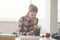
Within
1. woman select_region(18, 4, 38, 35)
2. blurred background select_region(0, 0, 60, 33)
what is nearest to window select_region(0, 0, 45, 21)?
blurred background select_region(0, 0, 60, 33)

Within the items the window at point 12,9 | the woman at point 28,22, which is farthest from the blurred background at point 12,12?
the woman at point 28,22

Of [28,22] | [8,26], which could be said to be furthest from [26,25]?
[8,26]

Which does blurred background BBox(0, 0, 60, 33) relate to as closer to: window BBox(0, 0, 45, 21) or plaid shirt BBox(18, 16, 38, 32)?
window BBox(0, 0, 45, 21)

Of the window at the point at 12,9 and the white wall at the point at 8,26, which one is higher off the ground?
the window at the point at 12,9

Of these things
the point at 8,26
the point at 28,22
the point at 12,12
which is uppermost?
the point at 12,12

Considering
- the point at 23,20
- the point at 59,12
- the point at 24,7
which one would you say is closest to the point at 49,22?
the point at 59,12

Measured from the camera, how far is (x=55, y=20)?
337 centimetres

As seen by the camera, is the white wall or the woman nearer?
the woman

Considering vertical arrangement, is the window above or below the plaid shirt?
above

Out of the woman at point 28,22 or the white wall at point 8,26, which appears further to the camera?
the white wall at point 8,26

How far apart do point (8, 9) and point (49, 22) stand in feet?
3.53

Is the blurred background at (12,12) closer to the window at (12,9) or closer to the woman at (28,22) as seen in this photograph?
the window at (12,9)

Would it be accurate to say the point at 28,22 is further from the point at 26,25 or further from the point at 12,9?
the point at 12,9

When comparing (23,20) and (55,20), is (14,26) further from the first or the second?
(55,20)
